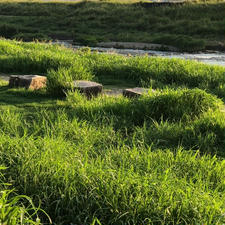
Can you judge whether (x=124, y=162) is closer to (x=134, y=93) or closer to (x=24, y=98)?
(x=134, y=93)

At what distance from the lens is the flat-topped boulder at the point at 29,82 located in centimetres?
609

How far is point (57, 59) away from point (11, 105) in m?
2.50

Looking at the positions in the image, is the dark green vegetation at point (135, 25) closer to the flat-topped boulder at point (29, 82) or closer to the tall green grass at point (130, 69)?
the tall green grass at point (130, 69)

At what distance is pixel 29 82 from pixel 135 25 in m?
21.7

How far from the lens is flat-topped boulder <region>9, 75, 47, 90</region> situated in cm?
609

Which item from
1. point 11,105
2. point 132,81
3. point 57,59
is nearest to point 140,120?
point 11,105

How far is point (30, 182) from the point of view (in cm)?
271

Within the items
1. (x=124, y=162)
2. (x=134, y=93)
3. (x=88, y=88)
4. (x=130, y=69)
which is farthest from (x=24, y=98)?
(x=124, y=162)

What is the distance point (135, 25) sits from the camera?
26.9 meters

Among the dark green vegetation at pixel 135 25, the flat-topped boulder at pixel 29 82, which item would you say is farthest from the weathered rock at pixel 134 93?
the dark green vegetation at pixel 135 25

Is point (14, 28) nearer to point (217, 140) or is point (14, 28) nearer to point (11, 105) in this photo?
point (11, 105)

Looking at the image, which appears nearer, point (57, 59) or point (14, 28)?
point (57, 59)

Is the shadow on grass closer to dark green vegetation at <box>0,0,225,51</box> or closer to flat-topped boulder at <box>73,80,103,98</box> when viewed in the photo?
flat-topped boulder at <box>73,80,103,98</box>

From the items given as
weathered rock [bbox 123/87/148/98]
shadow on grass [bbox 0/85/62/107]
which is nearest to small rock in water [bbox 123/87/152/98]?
weathered rock [bbox 123/87/148/98]
